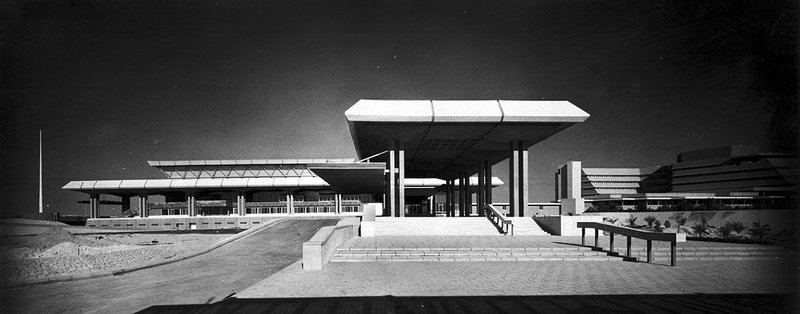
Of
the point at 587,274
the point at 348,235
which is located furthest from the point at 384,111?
the point at 587,274

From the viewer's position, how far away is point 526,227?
20.9 m

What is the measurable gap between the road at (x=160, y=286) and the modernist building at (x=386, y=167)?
742cm

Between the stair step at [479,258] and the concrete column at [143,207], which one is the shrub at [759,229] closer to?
the stair step at [479,258]

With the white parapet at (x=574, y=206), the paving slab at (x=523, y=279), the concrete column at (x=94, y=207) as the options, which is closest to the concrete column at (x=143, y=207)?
the concrete column at (x=94, y=207)

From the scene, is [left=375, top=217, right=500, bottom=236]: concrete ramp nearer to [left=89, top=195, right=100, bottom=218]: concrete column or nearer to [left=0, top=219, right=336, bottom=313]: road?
[left=0, top=219, right=336, bottom=313]: road

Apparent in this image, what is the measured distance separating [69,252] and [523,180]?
23.0 metres

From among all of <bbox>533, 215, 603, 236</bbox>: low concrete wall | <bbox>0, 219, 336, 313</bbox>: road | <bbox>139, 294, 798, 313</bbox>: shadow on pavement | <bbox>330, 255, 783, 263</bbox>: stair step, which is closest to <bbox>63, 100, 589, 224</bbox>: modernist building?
<bbox>533, 215, 603, 236</bbox>: low concrete wall

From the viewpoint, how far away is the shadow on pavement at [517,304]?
6.83m

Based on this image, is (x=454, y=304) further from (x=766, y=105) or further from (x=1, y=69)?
(x=1, y=69)

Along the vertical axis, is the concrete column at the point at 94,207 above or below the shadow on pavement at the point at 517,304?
Result: below

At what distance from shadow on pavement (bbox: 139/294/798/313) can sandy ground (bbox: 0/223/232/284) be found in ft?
14.1

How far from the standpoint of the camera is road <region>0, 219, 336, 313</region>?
8.80 m

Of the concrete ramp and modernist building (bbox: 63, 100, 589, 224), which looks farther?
modernist building (bbox: 63, 100, 589, 224)

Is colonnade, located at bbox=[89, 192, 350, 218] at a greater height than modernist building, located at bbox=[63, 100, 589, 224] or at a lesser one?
lesser
